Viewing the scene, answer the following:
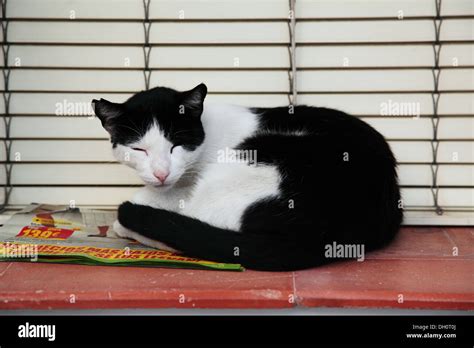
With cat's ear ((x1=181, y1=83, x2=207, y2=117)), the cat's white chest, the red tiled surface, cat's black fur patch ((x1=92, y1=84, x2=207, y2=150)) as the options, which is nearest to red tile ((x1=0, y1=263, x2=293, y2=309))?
the red tiled surface

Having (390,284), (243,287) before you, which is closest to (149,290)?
(243,287)

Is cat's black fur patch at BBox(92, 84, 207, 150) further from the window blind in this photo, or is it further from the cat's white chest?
the window blind

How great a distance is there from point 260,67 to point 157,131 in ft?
3.40

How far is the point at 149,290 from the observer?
197 cm

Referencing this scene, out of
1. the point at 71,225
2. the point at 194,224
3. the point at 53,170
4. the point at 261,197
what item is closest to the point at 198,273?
the point at 194,224

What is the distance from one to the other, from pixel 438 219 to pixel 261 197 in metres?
1.28

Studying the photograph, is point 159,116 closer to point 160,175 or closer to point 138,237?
point 160,175

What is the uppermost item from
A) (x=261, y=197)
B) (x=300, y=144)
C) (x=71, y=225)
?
Answer: (x=300, y=144)

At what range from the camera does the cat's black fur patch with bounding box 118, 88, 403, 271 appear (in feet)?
6.89

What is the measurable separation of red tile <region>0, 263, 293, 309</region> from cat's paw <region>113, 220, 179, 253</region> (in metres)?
0.18

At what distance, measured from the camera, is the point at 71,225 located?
2.82 meters

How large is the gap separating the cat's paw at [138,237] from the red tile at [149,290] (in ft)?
0.60

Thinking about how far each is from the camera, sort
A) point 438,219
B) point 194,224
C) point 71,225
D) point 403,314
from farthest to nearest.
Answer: point 438,219, point 71,225, point 194,224, point 403,314

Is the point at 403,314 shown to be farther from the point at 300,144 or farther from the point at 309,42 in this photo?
the point at 309,42
